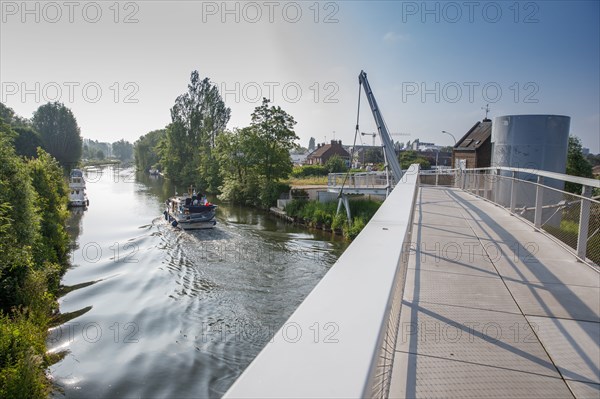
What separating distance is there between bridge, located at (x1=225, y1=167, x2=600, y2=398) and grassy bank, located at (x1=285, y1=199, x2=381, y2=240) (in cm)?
2230

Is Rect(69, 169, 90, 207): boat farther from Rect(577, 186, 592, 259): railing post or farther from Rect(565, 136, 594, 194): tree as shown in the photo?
Rect(565, 136, 594, 194): tree

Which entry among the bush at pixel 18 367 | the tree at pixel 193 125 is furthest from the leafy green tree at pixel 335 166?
the bush at pixel 18 367

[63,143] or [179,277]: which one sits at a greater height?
[63,143]

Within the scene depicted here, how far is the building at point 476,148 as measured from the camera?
45562 millimetres

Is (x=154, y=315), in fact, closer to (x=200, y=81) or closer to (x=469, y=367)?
(x=469, y=367)

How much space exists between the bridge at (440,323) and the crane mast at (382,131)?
2444 centimetres

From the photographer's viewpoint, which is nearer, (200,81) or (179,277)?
(179,277)

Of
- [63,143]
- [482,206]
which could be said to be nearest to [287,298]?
[482,206]

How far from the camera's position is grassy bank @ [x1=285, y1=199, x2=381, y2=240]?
29234mm

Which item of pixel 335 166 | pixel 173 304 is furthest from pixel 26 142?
pixel 173 304

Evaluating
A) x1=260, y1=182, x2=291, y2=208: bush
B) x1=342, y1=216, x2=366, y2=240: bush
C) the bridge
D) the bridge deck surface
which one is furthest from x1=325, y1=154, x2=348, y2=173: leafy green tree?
the bridge deck surface

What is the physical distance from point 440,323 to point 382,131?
98.5 feet

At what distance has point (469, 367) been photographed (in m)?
2.50

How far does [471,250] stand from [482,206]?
21.8 feet
